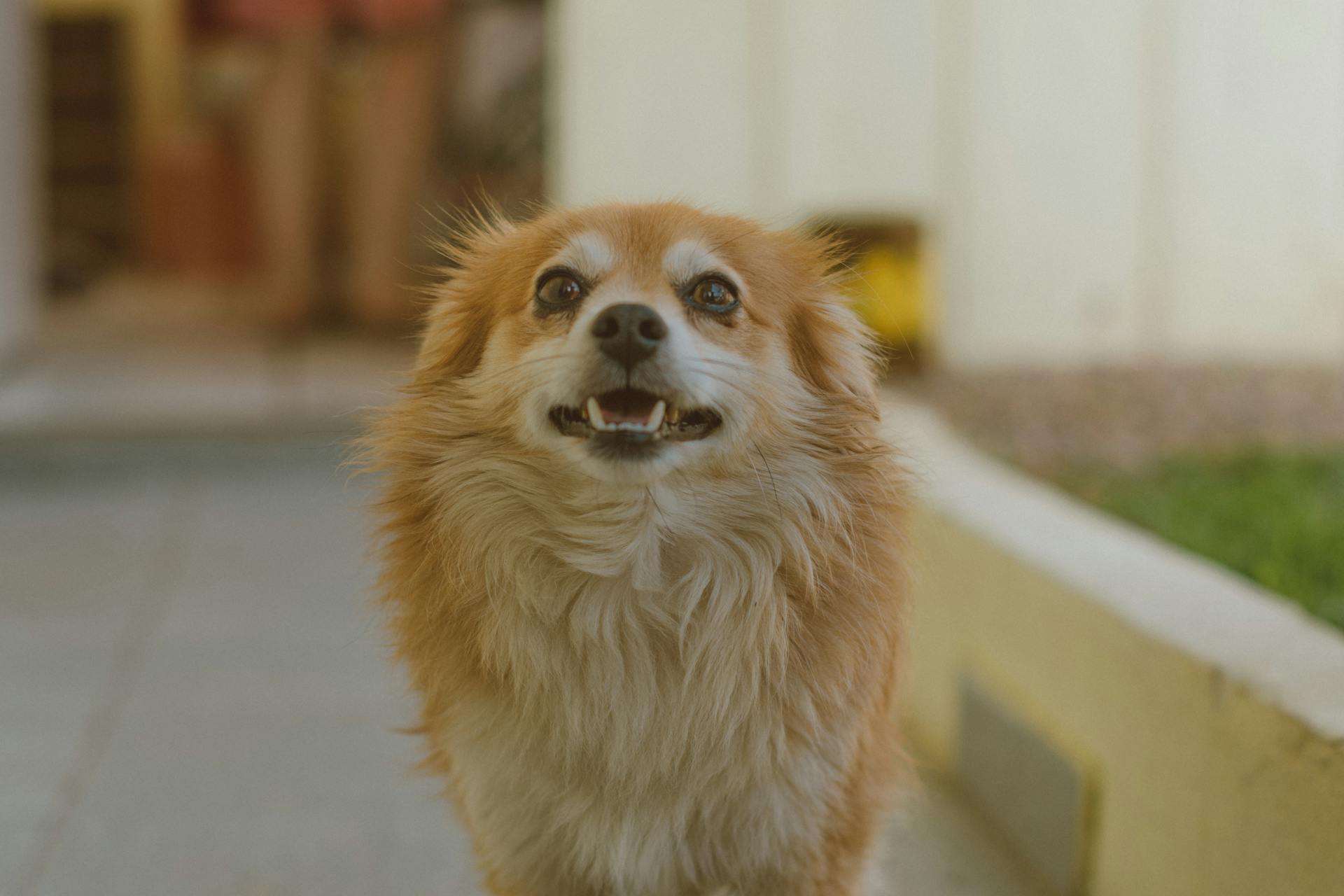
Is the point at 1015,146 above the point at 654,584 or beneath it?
above

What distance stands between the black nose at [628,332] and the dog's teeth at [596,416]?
68 mm

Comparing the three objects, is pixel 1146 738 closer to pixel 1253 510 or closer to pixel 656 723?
pixel 656 723

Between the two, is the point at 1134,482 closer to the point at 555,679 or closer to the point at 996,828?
the point at 996,828

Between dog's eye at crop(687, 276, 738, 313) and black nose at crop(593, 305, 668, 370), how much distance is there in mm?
138

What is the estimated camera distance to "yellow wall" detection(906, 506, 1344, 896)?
58.2 inches

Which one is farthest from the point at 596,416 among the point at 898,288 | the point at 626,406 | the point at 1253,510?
the point at 898,288

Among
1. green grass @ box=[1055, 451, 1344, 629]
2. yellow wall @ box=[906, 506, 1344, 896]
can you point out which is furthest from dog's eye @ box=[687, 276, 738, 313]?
green grass @ box=[1055, 451, 1344, 629]

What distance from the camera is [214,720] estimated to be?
2551mm

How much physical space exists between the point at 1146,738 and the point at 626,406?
3.11 ft

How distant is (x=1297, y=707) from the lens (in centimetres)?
149

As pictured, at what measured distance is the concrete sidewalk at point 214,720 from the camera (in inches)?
79.8

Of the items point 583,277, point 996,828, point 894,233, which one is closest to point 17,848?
point 583,277

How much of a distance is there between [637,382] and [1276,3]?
4.12 meters

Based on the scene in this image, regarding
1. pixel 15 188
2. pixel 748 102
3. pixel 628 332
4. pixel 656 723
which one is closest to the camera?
pixel 628 332
